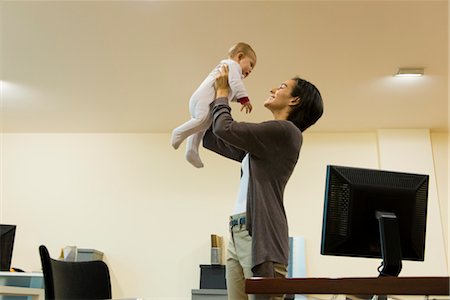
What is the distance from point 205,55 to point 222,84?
6.04ft

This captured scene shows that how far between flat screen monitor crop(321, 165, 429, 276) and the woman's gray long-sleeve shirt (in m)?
0.16

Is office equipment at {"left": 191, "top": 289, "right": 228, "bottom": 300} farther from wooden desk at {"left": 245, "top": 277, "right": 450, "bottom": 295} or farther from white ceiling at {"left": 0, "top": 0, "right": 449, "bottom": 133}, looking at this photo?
wooden desk at {"left": 245, "top": 277, "right": 450, "bottom": 295}

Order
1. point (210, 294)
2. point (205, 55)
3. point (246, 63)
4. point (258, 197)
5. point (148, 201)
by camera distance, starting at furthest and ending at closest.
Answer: point (148, 201) → point (210, 294) → point (205, 55) → point (246, 63) → point (258, 197)

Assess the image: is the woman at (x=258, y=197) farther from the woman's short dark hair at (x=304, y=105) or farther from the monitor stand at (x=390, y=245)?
the monitor stand at (x=390, y=245)

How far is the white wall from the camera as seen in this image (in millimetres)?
4449


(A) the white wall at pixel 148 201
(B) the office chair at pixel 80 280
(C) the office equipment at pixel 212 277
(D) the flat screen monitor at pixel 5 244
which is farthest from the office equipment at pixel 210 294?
(B) the office chair at pixel 80 280

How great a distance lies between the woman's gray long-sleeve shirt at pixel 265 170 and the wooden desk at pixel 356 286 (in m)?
0.36

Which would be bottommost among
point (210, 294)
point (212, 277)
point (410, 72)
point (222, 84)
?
point (210, 294)

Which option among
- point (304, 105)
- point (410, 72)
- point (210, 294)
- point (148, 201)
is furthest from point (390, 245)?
point (148, 201)

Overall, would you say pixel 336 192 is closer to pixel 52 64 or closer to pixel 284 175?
pixel 284 175

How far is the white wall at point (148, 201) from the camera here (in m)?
4.45

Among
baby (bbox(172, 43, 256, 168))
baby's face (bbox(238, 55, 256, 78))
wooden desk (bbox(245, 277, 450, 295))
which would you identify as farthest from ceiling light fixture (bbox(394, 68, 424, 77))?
wooden desk (bbox(245, 277, 450, 295))

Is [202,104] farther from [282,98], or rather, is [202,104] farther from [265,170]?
[265,170]

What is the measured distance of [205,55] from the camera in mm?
3420
